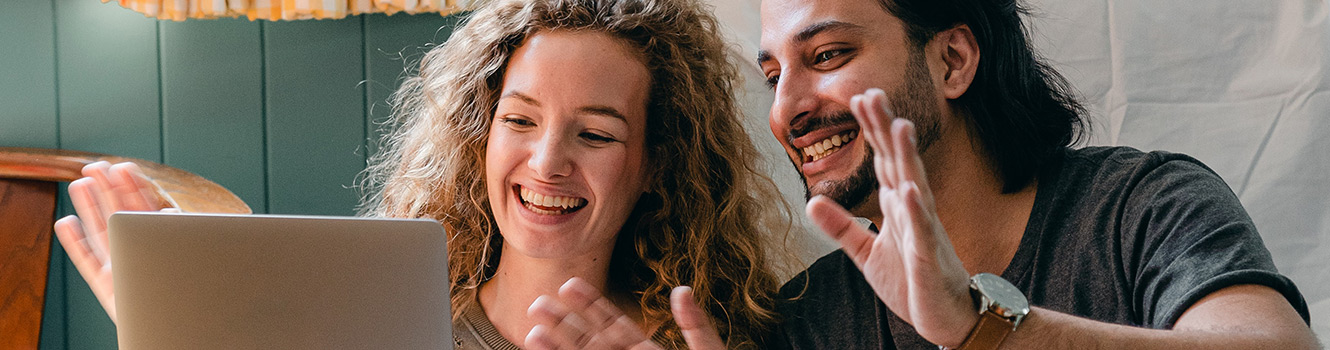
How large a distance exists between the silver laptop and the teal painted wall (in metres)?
1.07

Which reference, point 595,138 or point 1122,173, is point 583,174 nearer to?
point 595,138

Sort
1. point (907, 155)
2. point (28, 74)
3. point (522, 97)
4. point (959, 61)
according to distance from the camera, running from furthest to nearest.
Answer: point (28, 74)
point (959, 61)
point (522, 97)
point (907, 155)

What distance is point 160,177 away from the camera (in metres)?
1.51

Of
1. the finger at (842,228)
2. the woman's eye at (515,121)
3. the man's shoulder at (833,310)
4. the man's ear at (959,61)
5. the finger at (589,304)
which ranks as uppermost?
the man's ear at (959,61)

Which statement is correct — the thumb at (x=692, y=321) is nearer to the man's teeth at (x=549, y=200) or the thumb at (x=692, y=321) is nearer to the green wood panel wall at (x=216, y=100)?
the man's teeth at (x=549, y=200)

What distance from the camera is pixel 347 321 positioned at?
812 mm

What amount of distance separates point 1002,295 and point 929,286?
0.28ft

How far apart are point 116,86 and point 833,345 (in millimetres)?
1341

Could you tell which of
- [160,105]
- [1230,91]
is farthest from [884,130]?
[160,105]

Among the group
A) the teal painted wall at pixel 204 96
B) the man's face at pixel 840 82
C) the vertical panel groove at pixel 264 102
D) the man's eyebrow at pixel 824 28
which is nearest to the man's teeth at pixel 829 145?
the man's face at pixel 840 82

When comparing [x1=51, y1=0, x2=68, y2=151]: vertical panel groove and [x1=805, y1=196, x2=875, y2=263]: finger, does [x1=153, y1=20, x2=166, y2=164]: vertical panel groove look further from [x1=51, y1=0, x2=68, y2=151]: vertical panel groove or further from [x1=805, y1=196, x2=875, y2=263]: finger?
[x1=805, y1=196, x2=875, y2=263]: finger

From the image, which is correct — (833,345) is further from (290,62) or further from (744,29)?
(290,62)

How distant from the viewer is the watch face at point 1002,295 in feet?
2.60

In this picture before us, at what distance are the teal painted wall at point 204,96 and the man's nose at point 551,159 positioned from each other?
0.79m
